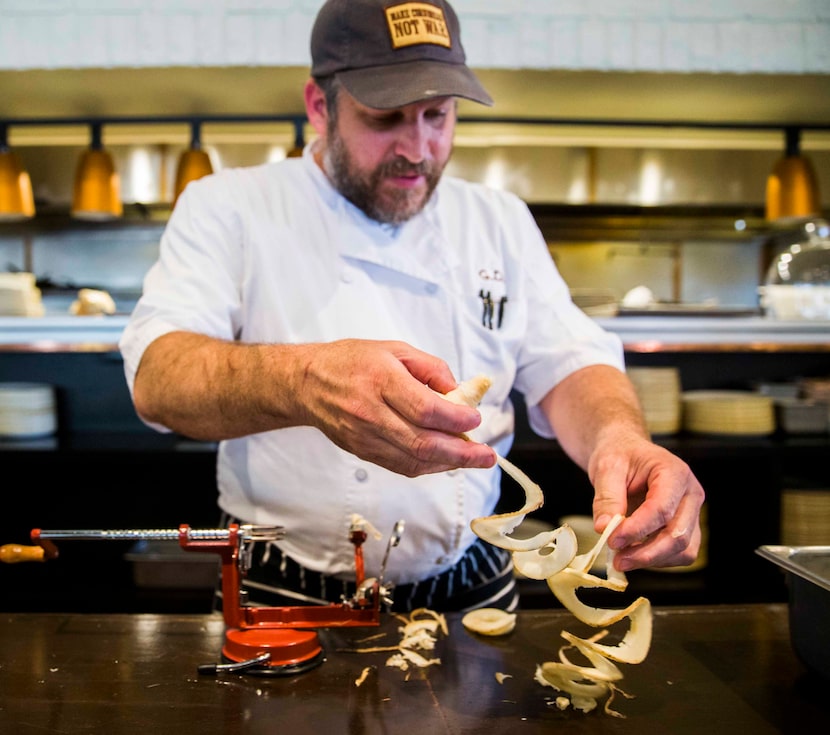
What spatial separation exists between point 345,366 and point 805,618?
75 centimetres

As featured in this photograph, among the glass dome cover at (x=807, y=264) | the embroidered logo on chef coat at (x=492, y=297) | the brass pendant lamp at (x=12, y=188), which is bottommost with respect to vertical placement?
the embroidered logo on chef coat at (x=492, y=297)

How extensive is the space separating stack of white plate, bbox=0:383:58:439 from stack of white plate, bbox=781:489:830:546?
269 cm

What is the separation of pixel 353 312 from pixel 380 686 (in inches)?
30.7

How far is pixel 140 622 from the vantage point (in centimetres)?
141

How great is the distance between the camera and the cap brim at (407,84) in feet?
4.97

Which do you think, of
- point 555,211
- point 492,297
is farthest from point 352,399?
point 555,211

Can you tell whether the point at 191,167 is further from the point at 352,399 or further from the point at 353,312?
the point at 352,399

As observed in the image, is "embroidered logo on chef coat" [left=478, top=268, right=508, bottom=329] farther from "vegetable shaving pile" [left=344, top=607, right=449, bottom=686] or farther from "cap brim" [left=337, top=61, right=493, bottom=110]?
"vegetable shaving pile" [left=344, top=607, right=449, bottom=686]

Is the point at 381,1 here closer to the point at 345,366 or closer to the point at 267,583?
the point at 345,366

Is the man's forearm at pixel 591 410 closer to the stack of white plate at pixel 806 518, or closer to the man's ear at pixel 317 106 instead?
the man's ear at pixel 317 106

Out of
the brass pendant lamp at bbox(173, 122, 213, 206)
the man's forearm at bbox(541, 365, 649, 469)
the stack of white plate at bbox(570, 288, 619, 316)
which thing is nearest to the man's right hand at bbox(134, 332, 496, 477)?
the man's forearm at bbox(541, 365, 649, 469)

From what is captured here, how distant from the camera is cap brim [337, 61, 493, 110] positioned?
Result: 4.97 ft

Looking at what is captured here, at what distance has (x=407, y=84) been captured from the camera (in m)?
1.53

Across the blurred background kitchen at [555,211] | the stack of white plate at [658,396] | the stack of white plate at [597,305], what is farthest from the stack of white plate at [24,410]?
the stack of white plate at [658,396]
